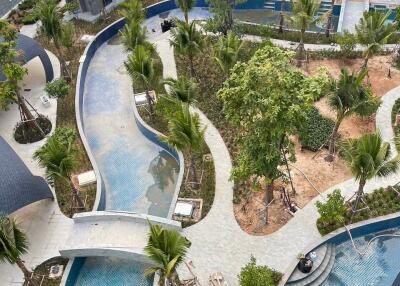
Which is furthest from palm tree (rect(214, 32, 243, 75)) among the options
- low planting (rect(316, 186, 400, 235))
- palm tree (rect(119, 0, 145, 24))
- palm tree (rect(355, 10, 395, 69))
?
palm tree (rect(119, 0, 145, 24))

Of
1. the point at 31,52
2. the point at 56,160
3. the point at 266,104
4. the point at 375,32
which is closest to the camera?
the point at 266,104

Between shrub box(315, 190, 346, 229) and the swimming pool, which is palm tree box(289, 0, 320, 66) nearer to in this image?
shrub box(315, 190, 346, 229)

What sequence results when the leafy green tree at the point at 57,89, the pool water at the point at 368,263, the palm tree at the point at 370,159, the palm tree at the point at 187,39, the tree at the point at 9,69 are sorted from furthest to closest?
the leafy green tree at the point at 57,89
the palm tree at the point at 187,39
the tree at the point at 9,69
the pool water at the point at 368,263
the palm tree at the point at 370,159

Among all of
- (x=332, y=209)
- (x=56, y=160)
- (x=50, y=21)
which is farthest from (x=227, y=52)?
(x=50, y=21)

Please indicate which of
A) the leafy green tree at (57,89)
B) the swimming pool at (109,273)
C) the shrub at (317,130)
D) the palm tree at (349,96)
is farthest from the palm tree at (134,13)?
the swimming pool at (109,273)

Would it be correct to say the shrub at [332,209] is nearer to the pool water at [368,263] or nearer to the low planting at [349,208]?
the low planting at [349,208]

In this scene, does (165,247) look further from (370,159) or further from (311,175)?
(311,175)

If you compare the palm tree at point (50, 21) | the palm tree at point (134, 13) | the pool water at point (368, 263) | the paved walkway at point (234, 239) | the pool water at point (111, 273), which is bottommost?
the pool water at point (368, 263)
